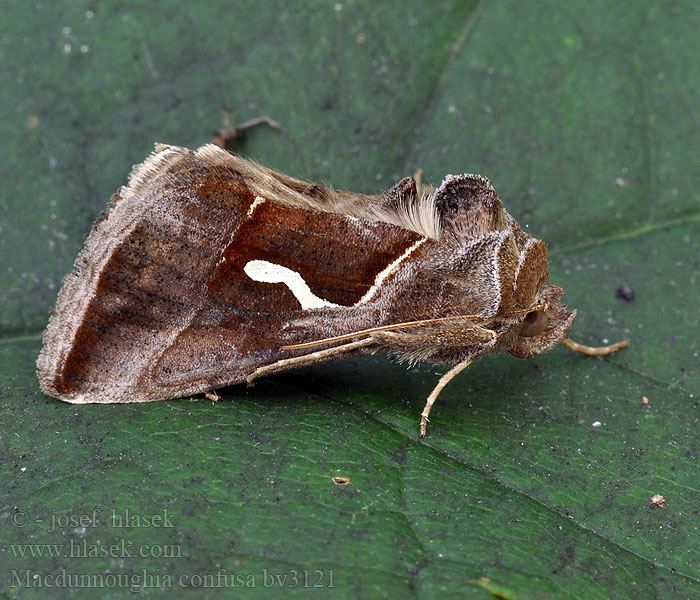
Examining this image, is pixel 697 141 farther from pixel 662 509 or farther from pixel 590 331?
pixel 662 509

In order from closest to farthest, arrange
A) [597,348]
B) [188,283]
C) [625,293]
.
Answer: [188,283] → [597,348] → [625,293]

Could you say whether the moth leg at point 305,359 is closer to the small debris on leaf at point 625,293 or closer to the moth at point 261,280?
the moth at point 261,280

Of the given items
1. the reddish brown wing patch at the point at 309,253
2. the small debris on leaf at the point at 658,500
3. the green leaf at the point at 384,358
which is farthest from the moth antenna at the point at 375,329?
the small debris on leaf at the point at 658,500

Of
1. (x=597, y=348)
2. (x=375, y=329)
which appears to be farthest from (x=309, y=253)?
(x=597, y=348)

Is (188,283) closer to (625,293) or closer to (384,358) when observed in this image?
(384,358)

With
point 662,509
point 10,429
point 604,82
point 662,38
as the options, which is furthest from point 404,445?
point 662,38
